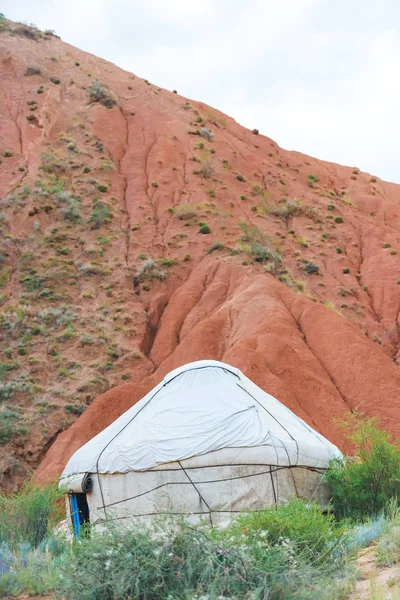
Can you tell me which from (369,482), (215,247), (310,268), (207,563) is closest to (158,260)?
(215,247)

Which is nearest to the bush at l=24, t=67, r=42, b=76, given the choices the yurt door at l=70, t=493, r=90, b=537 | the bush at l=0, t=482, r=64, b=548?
the yurt door at l=70, t=493, r=90, b=537

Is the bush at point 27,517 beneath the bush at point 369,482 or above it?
above

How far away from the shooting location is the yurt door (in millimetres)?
15036

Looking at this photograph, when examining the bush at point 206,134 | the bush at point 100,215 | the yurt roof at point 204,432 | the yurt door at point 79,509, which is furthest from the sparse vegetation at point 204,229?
the yurt door at point 79,509

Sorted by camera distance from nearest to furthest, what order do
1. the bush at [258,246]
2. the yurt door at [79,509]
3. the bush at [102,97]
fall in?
the yurt door at [79,509] → the bush at [258,246] → the bush at [102,97]

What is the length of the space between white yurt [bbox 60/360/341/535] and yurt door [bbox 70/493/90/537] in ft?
0.06

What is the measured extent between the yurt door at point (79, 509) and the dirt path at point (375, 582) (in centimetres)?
782

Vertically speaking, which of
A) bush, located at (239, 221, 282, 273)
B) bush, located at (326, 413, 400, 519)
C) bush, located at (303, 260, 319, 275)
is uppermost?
bush, located at (239, 221, 282, 273)

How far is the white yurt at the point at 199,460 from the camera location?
1366 centimetres

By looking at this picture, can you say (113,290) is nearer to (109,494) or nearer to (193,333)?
(193,333)

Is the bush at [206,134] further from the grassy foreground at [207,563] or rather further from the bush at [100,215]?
the grassy foreground at [207,563]

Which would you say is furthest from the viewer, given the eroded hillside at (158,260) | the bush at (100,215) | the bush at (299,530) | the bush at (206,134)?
the bush at (206,134)

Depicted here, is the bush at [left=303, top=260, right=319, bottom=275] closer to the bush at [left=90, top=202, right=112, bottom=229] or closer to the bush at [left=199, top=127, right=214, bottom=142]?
the bush at [left=90, top=202, right=112, bottom=229]

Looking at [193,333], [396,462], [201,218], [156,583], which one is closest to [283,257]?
[201,218]
